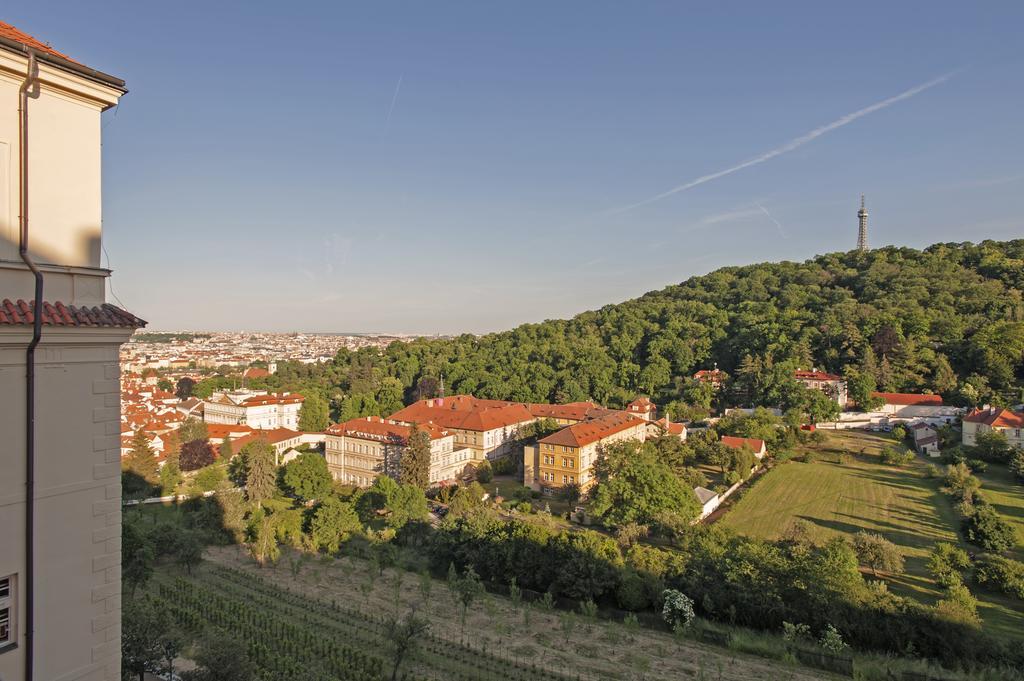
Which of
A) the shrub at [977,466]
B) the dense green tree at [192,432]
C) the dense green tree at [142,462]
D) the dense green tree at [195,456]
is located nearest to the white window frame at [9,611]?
the dense green tree at [142,462]

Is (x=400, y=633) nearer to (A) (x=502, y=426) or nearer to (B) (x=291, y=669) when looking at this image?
(B) (x=291, y=669)

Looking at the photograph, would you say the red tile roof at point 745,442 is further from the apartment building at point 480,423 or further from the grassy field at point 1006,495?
the apartment building at point 480,423

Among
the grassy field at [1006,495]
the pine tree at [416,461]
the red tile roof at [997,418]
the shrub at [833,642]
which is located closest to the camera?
the shrub at [833,642]

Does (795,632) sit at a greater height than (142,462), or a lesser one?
lesser

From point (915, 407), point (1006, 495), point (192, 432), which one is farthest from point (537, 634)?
point (915, 407)

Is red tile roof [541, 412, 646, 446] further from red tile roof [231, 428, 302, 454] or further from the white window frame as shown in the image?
the white window frame

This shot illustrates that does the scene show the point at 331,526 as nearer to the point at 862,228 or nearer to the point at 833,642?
the point at 833,642
